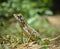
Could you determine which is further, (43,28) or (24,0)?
(24,0)

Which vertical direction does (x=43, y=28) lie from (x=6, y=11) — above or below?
below

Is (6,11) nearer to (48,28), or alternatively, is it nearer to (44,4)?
(48,28)

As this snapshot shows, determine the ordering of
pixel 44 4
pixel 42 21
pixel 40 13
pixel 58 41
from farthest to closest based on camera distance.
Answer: pixel 44 4 → pixel 40 13 → pixel 42 21 → pixel 58 41

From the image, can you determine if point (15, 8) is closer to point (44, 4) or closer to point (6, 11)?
point (6, 11)

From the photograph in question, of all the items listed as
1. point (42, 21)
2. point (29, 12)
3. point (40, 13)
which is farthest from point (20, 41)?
point (40, 13)

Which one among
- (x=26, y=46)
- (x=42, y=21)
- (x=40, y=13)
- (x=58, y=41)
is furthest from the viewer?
(x=40, y=13)

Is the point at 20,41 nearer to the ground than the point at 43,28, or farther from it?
farther from it

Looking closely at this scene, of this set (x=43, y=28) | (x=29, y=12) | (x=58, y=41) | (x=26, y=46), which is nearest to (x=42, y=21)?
(x=43, y=28)

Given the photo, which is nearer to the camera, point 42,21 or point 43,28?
point 43,28

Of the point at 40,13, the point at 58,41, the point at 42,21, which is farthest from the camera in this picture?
the point at 40,13
